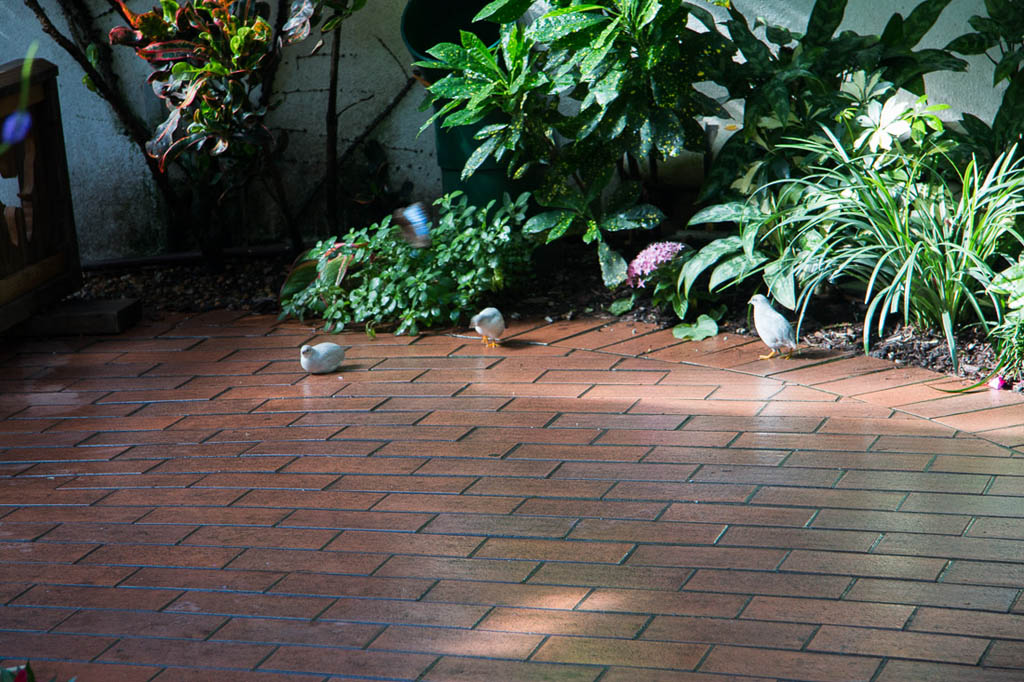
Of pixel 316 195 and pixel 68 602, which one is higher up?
pixel 316 195

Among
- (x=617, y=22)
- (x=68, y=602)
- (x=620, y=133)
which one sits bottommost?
(x=68, y=602)

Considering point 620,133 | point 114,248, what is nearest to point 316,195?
point 114,248

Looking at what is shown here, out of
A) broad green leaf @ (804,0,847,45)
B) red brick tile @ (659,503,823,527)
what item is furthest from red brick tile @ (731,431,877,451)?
broad green leaf @ (804,0,847,45)

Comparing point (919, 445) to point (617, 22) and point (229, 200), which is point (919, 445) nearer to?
point (617, 22)

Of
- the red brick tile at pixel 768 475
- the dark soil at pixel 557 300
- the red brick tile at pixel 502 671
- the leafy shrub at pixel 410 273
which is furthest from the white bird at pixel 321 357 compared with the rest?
the red brick tile at pixel 502 671

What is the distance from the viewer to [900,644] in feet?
6.64

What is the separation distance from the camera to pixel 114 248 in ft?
18.2

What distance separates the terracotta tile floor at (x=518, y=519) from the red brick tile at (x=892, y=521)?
0.01 metres

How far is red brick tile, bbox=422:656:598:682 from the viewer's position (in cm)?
200

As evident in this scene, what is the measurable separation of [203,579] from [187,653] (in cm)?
33

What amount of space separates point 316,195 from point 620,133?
2.02 m

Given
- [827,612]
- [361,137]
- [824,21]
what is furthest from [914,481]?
[361,137]

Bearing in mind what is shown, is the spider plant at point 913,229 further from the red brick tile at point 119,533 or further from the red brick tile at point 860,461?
the red brick tile at point 119,533

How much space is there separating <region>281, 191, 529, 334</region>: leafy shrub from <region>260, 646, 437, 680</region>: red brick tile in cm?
217
